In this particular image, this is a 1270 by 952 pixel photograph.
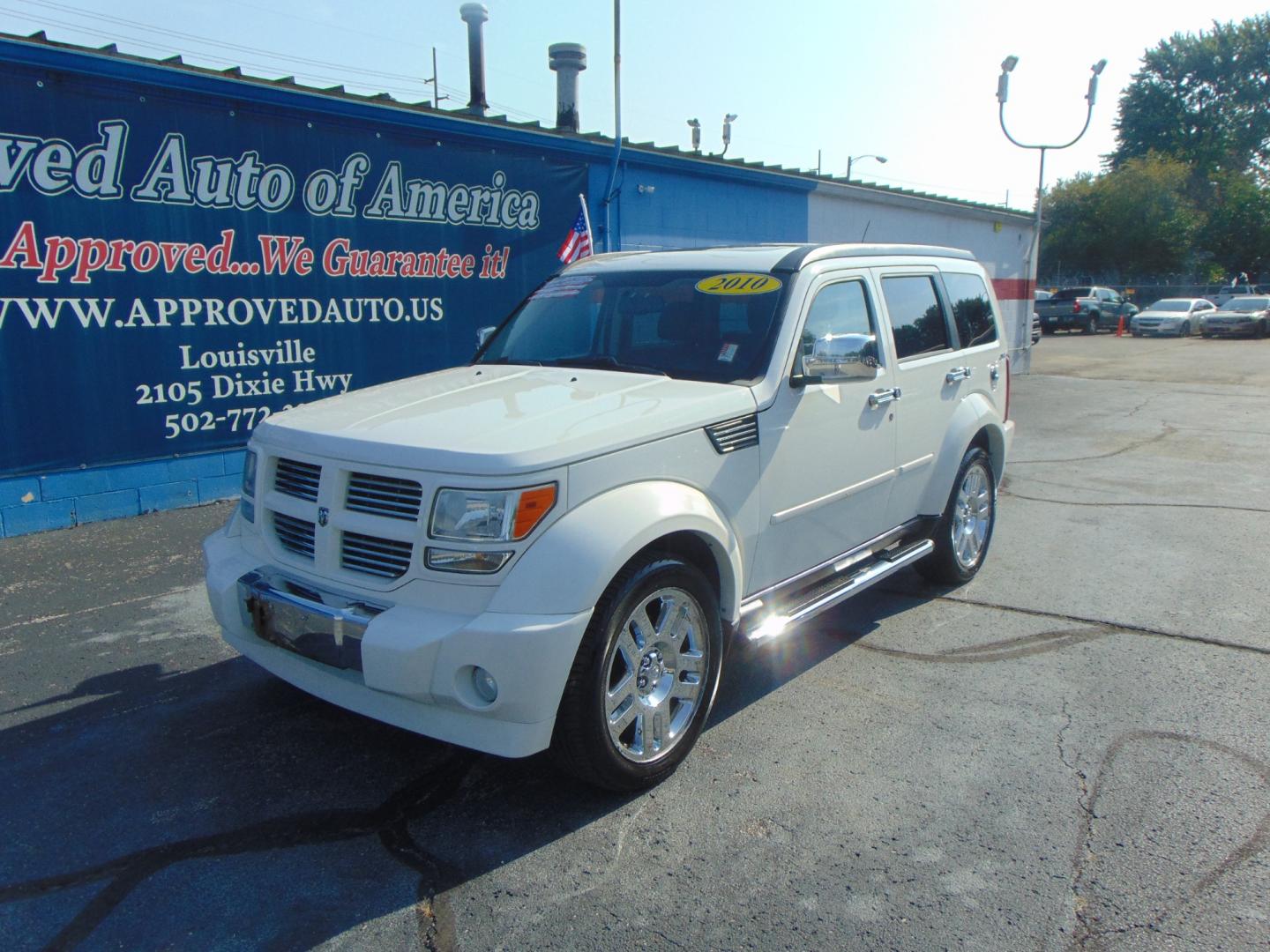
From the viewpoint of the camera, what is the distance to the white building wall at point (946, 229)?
48.9 ft

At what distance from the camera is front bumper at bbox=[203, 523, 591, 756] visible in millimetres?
2949

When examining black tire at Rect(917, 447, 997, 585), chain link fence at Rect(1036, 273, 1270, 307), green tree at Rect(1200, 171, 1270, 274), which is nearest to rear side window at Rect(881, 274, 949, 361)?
black tire at Rect(917, 447, 997, 585)

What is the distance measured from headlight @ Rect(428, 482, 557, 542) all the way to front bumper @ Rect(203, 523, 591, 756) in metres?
0.25

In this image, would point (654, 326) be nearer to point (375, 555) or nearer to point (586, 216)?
point (375, 555)

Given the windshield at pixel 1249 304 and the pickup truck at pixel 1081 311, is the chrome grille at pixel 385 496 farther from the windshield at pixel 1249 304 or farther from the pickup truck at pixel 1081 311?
the windshield at pixel 1249 304

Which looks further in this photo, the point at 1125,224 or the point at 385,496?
the point at 1125,224

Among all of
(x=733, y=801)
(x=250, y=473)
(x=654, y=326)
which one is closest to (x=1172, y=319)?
(x=654, y=326)

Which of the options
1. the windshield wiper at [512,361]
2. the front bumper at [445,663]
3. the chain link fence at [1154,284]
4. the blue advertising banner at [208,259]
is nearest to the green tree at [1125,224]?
the chain link fence at [1154,284]

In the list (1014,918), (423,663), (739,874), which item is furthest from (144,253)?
(1014,918)

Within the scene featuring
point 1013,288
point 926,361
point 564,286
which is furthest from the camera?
point 1013,288

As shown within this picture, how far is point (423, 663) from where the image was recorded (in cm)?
298

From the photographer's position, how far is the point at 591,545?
10.2ft

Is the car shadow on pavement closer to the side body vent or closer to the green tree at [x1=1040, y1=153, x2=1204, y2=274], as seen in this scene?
the side body vent

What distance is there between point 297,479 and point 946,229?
54.1 feet
